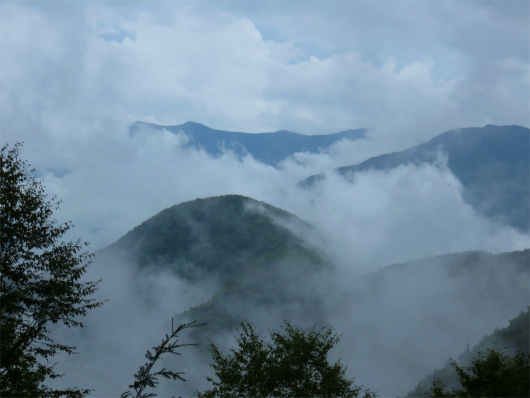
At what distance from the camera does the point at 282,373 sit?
87.7ft

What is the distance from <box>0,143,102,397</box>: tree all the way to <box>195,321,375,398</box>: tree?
1195 cm

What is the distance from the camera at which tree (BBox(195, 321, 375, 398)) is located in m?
26.0

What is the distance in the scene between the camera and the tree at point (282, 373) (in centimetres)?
2602

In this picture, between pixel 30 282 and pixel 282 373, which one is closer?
pixel 30 282

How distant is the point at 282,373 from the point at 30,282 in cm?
1616

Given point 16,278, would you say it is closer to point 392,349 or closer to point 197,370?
point 197,370

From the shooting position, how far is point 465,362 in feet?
336

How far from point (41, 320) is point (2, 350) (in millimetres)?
1292

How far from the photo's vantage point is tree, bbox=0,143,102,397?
14.7m

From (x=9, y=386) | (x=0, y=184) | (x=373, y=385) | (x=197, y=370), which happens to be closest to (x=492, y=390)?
(x=9, y=386)

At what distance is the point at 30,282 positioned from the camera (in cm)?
1495

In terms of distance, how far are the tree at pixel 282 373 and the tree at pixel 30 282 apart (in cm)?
1195

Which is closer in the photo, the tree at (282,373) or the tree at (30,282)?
the tree at (30,282)

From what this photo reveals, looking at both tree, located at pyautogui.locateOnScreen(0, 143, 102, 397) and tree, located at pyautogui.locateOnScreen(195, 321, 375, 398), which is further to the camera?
tree, located at pyautogui.locateOnScreen(195, 321, 375, 398)
